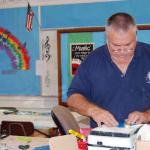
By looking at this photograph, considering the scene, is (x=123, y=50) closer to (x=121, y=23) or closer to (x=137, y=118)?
(x=121, y=23)

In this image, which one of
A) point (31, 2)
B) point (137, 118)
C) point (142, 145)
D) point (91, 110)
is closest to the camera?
point (142, 145)

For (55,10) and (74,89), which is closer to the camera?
(74,89)

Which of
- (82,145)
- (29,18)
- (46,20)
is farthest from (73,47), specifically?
(82,145)

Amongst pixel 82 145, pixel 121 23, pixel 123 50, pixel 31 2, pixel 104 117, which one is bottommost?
pixel 82 145

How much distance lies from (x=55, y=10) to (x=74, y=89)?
55.7 inches

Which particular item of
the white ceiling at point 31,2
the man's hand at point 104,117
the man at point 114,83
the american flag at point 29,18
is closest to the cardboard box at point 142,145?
the man's hand at point 104,117

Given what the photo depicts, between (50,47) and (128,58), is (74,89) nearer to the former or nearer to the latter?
(128,58)

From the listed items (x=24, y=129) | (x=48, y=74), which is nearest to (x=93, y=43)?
(x=48, y=74)

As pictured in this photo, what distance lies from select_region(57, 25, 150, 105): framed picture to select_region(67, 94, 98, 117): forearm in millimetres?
1198

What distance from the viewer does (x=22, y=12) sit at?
11.5 feet

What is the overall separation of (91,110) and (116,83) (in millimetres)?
319

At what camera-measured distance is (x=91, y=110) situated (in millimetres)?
1853

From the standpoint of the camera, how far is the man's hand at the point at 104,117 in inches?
63.6

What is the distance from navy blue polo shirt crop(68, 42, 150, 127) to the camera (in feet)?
6.84
